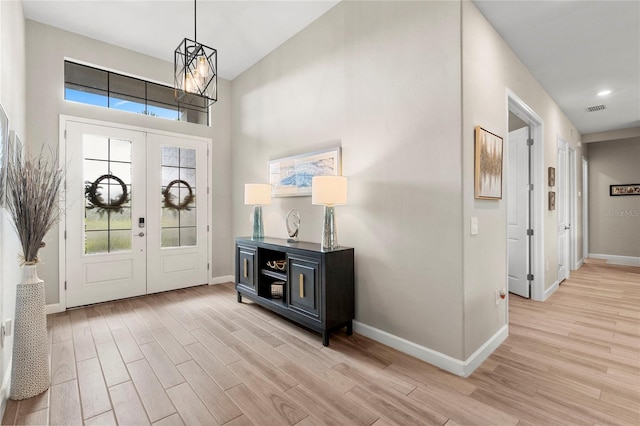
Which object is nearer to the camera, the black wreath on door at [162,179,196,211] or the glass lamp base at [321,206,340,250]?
the glass lamp base at [321,206,340,250]

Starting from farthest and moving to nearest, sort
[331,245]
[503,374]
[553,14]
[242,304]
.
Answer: [242,304] < [331,245] < [553,14] < [503,374]

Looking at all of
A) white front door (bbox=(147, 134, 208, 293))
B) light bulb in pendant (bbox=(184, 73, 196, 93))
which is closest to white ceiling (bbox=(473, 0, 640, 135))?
light bulb in pendant (bbox=(184, 73, 196, 93))

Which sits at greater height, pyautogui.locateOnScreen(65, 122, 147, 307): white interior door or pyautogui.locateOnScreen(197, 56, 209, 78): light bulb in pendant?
pyautogui.locateOnScreen(197, 56, 209, 78): light bulb in pendant

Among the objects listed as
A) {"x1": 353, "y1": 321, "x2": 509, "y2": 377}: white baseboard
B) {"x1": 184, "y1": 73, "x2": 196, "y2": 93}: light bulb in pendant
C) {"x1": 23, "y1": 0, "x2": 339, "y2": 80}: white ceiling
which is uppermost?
{"x1": 23, "y1": 0, "x2": 339, "y2": 80}: white ceiling

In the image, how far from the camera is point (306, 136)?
3.58 meters

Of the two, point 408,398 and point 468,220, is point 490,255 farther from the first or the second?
point 408,398

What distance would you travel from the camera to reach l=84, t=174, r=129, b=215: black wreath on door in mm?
3803

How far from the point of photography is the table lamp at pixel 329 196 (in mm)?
2770

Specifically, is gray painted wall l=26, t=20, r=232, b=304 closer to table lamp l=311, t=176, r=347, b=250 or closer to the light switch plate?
table lamp l=311, t=176, r=347, b=250

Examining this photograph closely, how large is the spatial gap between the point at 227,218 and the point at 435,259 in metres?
3.65

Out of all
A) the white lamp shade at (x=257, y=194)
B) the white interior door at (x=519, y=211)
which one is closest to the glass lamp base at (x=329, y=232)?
the white lamp shade at (x=257, y=194)

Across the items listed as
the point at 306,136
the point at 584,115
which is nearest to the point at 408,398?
the point at 306,136

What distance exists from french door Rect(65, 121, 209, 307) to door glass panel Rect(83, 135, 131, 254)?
10 millimetres

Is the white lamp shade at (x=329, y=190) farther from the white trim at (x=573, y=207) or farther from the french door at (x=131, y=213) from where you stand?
the white trim at (x=573, y=207)
